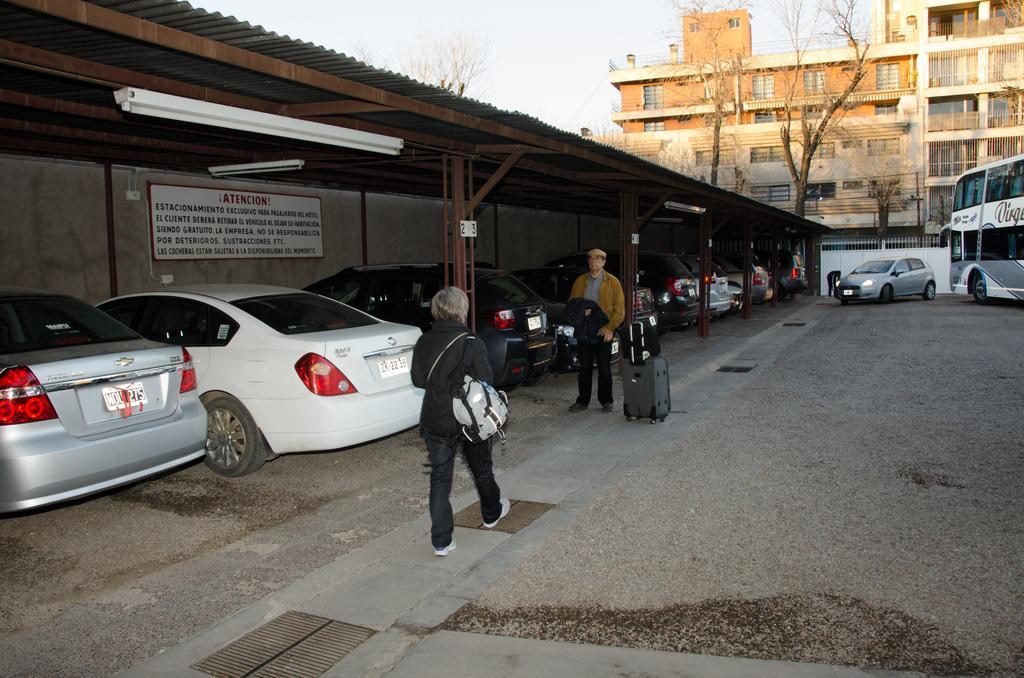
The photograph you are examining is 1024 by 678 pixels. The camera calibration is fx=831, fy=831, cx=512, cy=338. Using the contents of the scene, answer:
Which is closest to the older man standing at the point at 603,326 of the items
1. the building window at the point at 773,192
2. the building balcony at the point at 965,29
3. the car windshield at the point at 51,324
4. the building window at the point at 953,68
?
the car windshield at the point at 51,324

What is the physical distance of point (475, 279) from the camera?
9.53 m

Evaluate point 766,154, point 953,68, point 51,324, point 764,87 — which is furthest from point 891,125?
point 51,324

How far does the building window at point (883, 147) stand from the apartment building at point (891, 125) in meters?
0.06

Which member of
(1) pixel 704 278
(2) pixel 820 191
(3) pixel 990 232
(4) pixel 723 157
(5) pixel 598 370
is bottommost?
(5) pixel 598 370

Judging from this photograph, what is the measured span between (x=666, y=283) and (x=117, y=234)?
381 inches

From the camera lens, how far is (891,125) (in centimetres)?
5334

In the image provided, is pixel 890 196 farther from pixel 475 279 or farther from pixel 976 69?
pixel 475 279

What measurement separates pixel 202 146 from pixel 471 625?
7.55 m

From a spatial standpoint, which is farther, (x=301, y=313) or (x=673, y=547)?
(x=301, y=313)

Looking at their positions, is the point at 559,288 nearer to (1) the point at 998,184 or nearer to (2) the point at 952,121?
(1) the point at 998,184

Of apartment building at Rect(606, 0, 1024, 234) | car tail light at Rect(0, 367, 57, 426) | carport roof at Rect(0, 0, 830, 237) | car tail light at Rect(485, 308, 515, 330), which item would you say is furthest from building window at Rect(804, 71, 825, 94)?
car tail light at Rect(0, 367, 57, 426)

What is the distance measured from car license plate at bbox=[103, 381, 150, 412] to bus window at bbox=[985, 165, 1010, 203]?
85.4 feet

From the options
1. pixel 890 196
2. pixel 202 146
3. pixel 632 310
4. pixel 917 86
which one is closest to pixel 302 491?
pixel 202 146

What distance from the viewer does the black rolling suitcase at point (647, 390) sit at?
8.31 meters
